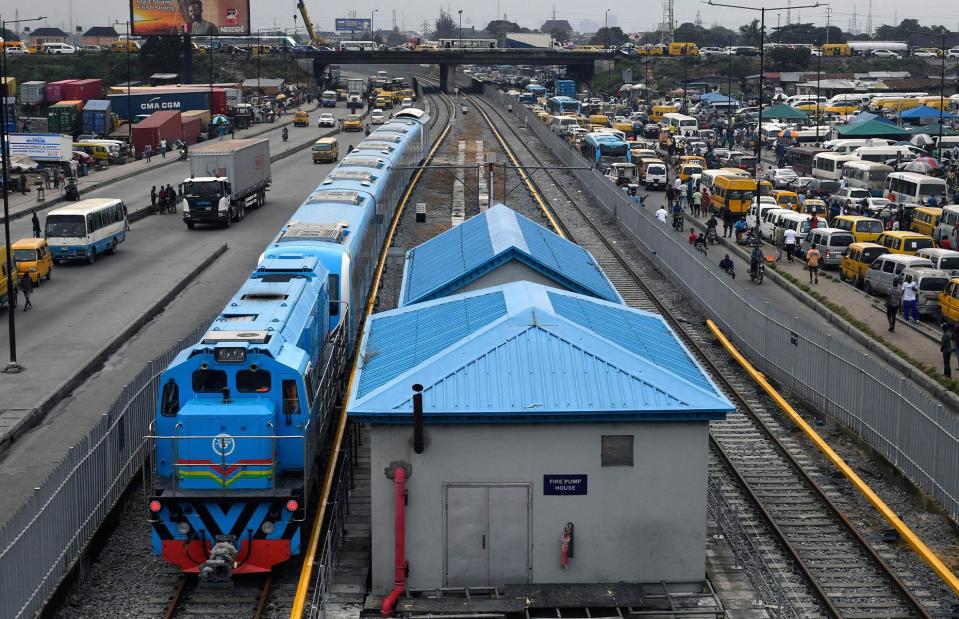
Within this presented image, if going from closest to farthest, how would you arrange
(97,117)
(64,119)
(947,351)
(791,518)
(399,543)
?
(399,543) < (791,518) < (947,351) < (97,117) < (64,119)

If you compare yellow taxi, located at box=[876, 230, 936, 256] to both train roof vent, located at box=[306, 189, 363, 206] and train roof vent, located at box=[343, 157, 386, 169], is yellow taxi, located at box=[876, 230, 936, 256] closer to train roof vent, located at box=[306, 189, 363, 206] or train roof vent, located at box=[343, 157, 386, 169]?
train roof vent, located at box=[343, 157, 386, 169]

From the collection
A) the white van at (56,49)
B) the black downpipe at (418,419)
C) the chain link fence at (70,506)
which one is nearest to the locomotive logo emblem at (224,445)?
the chain link fence at (70,506)

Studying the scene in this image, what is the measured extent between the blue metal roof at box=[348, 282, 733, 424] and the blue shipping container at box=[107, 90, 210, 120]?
276 feet

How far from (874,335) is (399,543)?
852 inches

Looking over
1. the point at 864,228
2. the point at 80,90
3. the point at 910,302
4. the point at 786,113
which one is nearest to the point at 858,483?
the point at 910,302

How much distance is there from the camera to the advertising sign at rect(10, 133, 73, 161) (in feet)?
232

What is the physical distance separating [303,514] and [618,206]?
3779 cm

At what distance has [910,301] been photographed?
35.8 meters

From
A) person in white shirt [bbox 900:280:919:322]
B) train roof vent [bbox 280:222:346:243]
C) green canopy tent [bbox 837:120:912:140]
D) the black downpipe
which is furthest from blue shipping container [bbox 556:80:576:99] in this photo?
the black downpipe

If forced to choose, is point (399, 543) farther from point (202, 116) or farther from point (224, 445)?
point (202, 116)

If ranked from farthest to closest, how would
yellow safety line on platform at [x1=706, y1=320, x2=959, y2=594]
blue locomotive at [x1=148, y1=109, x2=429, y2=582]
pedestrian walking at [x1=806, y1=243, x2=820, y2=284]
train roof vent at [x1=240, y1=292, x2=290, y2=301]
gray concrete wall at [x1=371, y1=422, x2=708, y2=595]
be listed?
1. pedestrian walking at [x1=806, y1=243, x2=820, y2=284]
2. train roof vent at [x1=240, y1=292, x2=290, y2=301]
3. yellow safety line on platform at [x1=706, y1=320, x2=959, y2=594]
4. blue locomotive at [x1=148, y1=109, x2=429, y2=582]
5. gray concrete wall at [x1=371, y1=422, x2=708, y2=595]

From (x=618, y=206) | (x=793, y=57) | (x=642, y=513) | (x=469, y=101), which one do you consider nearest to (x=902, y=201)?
(x=618, y=206)

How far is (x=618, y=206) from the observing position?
5331 centimetres

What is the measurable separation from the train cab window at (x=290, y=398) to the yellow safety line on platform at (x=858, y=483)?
29.3 feet
